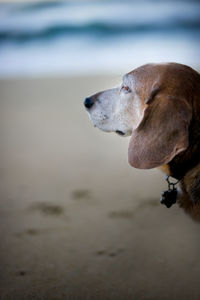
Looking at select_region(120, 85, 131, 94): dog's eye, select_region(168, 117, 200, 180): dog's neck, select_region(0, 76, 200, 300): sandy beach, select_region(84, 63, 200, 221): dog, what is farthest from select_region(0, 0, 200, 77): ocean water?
select_region(168, 117, 200, 180): dog's neck

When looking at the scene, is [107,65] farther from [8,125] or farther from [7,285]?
[7,285]

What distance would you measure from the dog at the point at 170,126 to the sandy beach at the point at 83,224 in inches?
13.2

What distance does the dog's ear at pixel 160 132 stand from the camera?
1.93 meters

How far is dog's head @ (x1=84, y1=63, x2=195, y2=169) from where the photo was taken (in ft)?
6.41

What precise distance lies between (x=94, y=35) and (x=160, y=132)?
285 inches

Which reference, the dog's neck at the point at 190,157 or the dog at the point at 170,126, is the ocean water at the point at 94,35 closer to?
the dog at the point at 170,126

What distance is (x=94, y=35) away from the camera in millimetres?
8742

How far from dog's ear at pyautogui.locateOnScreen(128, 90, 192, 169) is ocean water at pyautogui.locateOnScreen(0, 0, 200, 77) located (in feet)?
15.4

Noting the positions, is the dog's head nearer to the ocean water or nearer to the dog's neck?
the dog's neck

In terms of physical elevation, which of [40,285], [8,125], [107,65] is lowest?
[40,285]

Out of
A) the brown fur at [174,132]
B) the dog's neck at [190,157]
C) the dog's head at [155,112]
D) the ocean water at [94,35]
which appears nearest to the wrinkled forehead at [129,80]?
the dog's head at [155,112]

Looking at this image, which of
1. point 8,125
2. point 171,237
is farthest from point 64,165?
point 171,237

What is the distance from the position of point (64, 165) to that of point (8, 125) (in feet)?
4.19

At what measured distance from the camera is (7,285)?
8.10 ft
